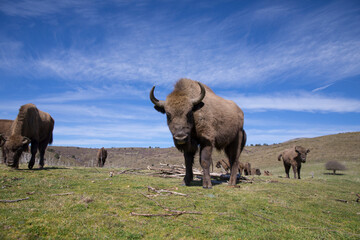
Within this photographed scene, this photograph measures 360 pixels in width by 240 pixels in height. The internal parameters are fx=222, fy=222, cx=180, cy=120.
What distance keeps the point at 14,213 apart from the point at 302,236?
516cm

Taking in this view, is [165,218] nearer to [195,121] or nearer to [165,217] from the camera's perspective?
[165,217]

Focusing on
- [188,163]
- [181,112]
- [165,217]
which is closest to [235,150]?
[188,163]

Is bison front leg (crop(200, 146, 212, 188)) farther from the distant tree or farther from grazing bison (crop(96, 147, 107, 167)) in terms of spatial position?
the distant tree

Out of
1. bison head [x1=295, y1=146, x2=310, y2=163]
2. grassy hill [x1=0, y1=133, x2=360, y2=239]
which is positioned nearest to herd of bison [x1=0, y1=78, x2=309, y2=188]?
grassy hill [x1=0, y1=133, x2=360, y2=239]

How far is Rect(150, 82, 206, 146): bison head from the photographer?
6.76m

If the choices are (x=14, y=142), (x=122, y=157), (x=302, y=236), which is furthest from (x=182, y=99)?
(x=122, y=157)

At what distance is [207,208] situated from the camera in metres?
4.96

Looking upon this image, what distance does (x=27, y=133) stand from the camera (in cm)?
1252

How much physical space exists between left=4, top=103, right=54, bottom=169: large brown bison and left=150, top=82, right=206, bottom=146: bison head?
332 inches

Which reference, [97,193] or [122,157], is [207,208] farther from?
[122,157]

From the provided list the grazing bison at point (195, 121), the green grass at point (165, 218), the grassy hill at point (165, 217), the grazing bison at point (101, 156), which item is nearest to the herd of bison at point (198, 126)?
the grazing bison at point (195, 121)

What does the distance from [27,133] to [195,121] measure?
10.5 meters

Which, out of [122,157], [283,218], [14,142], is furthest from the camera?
[122,157]

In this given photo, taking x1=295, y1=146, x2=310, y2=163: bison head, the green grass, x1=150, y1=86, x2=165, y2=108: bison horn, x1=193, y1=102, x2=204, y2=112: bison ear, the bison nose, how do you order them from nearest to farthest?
the green grass
the bison nose
x1=193, y1=102, x2=204, y2=112: bison ear
x1=150, y1=86, x2=165, y2=108: bison horn
x1=295, y1=146, x2=310, y2=163: bison head
